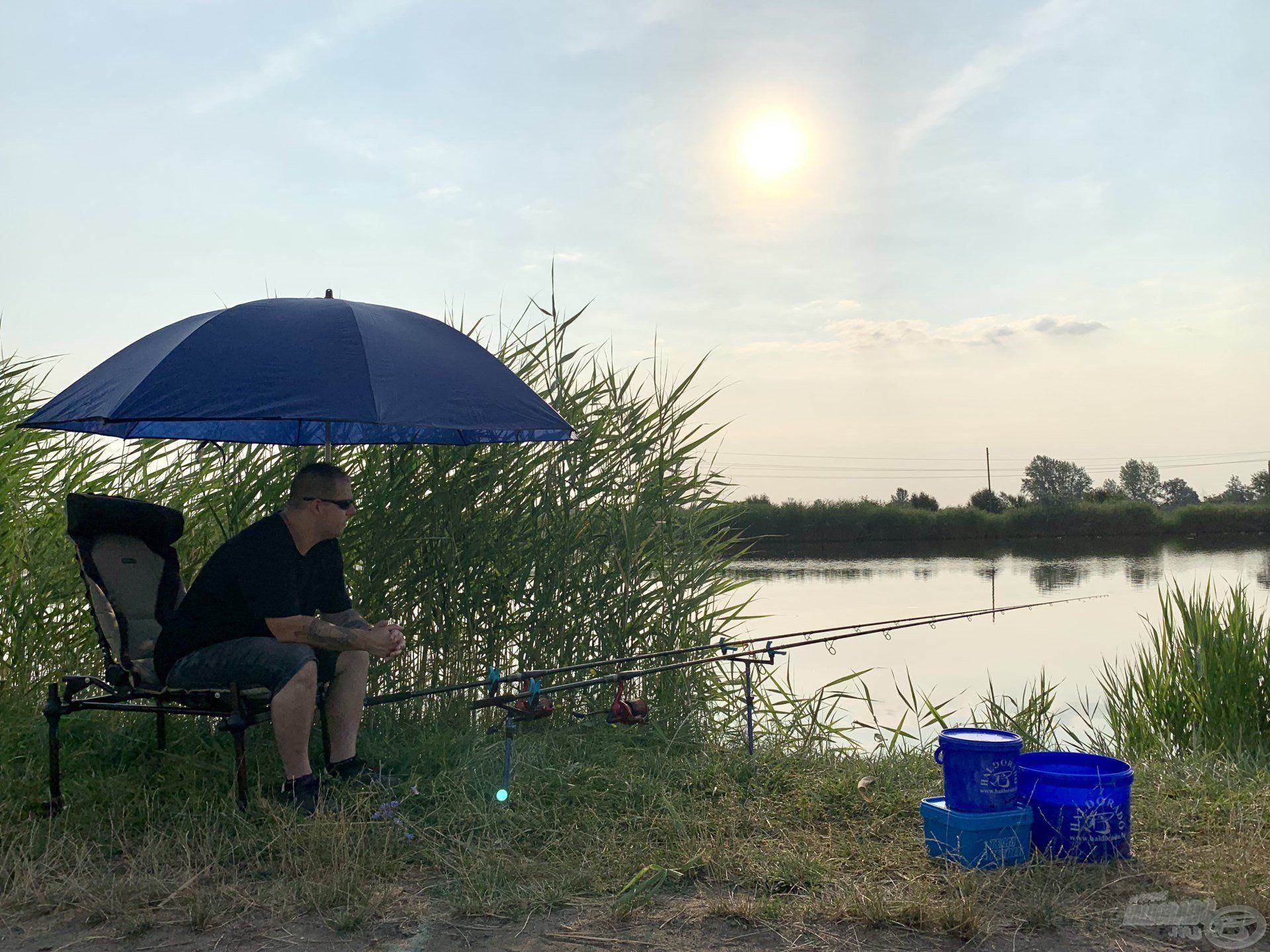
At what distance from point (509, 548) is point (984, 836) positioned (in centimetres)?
267

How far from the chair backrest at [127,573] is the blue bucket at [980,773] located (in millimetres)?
2769

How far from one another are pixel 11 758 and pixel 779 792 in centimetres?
306

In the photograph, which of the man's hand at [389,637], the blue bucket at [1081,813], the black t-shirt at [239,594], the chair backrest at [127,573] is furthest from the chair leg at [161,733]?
the blue bucket at [1081,813]

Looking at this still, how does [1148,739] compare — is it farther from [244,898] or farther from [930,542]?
[930,542]

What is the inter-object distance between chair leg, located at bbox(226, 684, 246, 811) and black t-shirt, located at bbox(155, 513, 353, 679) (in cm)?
27

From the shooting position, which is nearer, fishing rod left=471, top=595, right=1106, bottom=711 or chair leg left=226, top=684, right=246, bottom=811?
chair leg left=226, top=684, right=246, bottom=811

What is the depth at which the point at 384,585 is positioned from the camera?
191 inches

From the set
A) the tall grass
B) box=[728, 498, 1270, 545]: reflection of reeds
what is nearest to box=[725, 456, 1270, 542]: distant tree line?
box=[728, 498, 1270, 545]: reflection of reeds

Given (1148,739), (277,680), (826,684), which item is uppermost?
(277,680)

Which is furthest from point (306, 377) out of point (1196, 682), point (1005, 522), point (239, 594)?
point (1005, 522)

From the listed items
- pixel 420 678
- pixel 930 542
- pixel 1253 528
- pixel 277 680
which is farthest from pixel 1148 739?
pixel 1253 528

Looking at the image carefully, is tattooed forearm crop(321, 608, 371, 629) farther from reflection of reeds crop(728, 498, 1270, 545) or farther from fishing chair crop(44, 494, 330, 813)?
reflection of reeds crop(728, 498, 1270, 545)

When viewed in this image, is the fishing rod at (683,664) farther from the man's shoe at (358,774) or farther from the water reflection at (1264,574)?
the water reflection at (1264,574)
